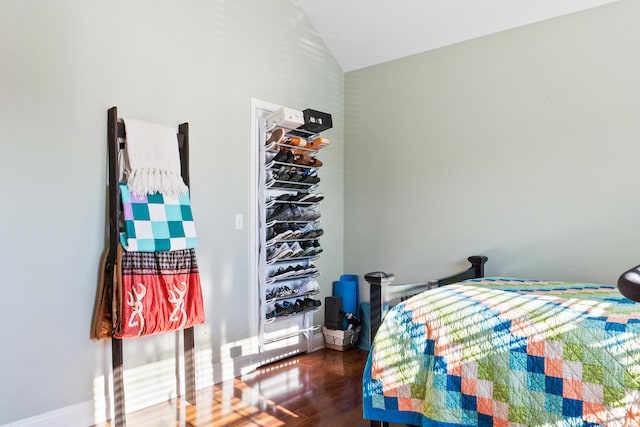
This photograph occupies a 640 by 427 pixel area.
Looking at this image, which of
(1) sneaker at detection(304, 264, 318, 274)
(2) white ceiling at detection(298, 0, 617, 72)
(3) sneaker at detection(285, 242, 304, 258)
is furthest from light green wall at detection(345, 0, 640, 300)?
(3) sneaker at detection(285, 242, 304, 258)

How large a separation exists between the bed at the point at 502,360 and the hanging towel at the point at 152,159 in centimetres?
126

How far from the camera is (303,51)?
3412 millimetres

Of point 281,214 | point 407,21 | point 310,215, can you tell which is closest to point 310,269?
point 310,215

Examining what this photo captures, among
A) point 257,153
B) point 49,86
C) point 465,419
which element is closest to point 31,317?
point 49,86

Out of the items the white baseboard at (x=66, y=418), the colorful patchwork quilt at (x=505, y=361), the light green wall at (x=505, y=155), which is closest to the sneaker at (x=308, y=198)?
the light green wall at (x=505, y=155)

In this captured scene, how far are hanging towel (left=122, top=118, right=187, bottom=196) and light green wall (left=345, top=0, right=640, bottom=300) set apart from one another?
172 cm

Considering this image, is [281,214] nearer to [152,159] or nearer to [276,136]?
[276,136]

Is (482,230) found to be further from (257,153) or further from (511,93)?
(257,153)

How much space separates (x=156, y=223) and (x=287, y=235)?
0.99 metres

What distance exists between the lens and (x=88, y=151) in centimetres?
220

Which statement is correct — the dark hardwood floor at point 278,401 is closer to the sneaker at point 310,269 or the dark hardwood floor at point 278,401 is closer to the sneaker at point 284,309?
the sneaker at point 284,309

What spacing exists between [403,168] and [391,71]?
2.68 ft

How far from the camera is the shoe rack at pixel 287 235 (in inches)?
119

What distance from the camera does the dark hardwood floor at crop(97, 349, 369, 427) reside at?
7.20 ft
